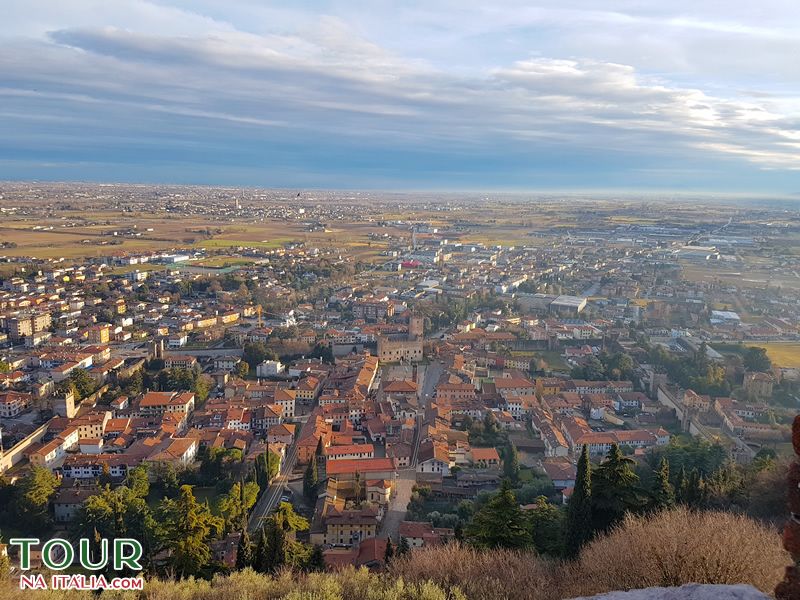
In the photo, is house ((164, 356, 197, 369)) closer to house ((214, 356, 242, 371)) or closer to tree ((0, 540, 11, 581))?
house ((214, 356, 242, 371))

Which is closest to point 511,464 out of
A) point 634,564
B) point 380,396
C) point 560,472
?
point 560,472

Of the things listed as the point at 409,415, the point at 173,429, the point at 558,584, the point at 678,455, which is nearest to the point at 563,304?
the point at 409,415

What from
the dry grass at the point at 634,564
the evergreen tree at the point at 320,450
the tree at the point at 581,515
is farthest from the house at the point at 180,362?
the dry grass at the point at 634,564

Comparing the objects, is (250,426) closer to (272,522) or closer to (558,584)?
(272,522)

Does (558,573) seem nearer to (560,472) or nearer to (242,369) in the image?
(560,472)

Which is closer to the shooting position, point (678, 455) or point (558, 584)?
point (558, 584)

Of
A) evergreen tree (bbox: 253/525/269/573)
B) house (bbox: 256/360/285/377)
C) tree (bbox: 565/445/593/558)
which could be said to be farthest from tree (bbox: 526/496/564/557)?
house (bbox: 256/360/285/377)
